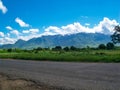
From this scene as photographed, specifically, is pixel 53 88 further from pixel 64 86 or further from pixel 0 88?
pixel 0 88

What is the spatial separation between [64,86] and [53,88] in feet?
1.83

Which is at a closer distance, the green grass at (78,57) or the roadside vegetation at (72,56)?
the green grass at (78,57)

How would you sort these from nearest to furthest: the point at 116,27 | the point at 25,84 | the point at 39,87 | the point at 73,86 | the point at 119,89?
the point at 119,89 → the point at 73,86 → the point at 39,87 → the point at 25,84 → the point at 116,27

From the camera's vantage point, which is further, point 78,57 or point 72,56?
point 72,56

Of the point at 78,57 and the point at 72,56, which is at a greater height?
the point at 72,56

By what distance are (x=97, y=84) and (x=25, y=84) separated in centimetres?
420

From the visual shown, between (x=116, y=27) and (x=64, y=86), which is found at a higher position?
(x=116, y=27)

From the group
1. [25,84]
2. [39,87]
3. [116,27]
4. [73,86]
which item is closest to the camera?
[73,86]

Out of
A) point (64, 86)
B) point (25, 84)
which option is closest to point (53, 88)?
point (64, 86)

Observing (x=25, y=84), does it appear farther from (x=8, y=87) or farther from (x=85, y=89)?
(x=85, y=89)

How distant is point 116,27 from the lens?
309 feet

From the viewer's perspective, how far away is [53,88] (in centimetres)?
1232

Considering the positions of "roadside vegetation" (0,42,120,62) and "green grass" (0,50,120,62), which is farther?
"roadside vegetation" (0,42,120,62)

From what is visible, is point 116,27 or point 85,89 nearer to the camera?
point 85,89
